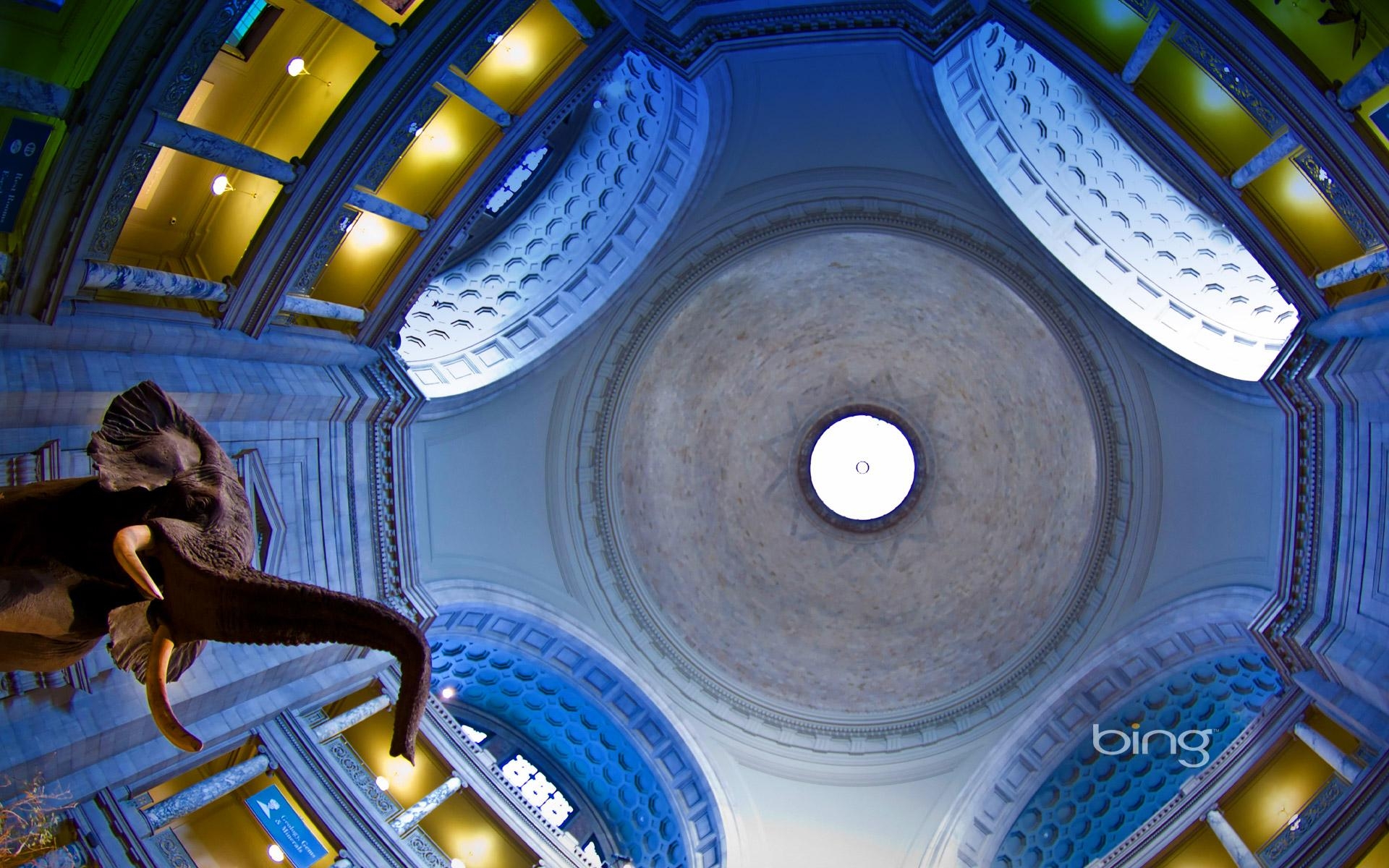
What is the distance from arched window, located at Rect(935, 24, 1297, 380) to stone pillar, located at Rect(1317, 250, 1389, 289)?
3.22 m

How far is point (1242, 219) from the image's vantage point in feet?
39.2

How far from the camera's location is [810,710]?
19797mm

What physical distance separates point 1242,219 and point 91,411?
1461cm

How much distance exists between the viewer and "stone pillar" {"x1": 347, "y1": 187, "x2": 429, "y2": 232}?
478 inches

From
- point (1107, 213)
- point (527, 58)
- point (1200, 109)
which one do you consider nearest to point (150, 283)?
point (527, 58)

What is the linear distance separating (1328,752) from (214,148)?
54.8ft

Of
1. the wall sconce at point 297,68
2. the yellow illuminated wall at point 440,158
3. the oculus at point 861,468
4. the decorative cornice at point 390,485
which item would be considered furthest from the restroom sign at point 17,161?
the oculus at point 861,468

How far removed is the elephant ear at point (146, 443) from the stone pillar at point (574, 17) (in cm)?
770

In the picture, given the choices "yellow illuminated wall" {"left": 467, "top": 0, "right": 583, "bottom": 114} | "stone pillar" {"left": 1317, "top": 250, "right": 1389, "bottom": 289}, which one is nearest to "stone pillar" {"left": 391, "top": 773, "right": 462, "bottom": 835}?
"yellow illuminated wall" {"left": 467, "top": 0, "right": 583, "bottom": 114}

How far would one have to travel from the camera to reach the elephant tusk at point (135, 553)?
5.63m

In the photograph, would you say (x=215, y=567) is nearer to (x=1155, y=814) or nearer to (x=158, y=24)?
(x=158, y=24)

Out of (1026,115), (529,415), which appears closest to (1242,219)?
(1026,115)

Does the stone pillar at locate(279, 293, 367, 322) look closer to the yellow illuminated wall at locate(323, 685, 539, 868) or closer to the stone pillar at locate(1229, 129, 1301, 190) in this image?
the yellow illuminated wall at locate(323, 685, 539, 868)

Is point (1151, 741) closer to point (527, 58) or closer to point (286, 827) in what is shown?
point (286, 827)
